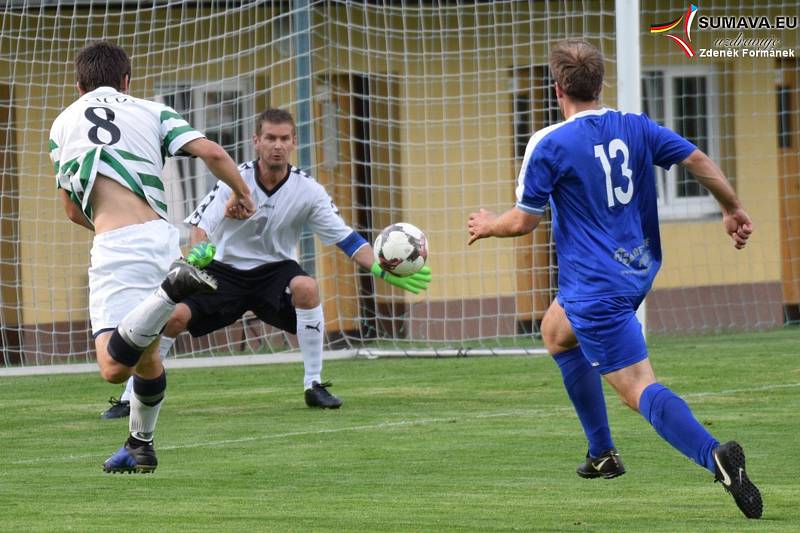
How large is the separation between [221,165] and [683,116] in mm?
10677

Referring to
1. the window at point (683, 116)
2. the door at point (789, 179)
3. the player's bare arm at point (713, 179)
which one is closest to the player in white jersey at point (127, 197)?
the player's bare arm at point (713, 179)

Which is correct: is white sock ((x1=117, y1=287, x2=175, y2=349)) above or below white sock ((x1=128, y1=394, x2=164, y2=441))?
above

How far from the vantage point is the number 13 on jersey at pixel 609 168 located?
6.30m

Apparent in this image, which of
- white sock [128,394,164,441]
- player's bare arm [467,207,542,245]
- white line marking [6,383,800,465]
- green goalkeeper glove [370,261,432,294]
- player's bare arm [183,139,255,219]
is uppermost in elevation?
player's bare arm [183,139,255,219]

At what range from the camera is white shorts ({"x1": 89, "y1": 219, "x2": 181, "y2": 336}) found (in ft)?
23.4

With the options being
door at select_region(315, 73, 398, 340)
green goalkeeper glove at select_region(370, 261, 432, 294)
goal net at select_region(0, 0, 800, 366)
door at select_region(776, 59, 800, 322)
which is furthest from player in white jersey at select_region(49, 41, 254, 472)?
door at select_region(776, 59, 800, 322)

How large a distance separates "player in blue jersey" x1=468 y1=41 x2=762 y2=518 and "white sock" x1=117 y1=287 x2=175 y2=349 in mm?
1413

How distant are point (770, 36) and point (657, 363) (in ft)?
19.2

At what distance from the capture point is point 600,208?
20.7 ft

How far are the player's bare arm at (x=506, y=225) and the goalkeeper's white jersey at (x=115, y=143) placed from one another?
5.28ft

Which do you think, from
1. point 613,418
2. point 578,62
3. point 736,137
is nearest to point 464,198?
point 736,137

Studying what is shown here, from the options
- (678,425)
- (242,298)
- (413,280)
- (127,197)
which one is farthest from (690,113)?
(678,425)

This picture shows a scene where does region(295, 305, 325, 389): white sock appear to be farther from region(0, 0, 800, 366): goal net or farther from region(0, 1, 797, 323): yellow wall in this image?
region(0, 1, 797, 323): yellow wall

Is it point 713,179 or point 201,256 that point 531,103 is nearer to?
point 201,256
